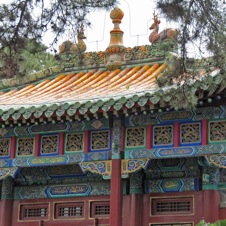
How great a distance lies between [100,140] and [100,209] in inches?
56.0

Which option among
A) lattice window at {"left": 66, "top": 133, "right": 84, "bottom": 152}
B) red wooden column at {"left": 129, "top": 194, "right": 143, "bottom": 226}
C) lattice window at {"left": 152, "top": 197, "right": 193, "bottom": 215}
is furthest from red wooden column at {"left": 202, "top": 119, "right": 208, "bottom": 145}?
lattice window at {"left": 66, "top": 133, "right": 84, "bottom": 152}

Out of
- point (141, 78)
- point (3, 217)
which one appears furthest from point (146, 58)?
point (3, 217)

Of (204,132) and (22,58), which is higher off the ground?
(22,58)

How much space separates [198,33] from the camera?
36.4ft

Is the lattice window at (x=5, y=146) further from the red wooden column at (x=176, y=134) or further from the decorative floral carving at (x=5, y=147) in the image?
the red wooden column at (x=176, y=134)

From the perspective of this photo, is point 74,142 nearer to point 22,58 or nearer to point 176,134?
point 176,134

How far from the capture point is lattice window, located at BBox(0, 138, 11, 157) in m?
16.6

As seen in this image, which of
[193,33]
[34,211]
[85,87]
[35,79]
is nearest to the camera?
[193,33]

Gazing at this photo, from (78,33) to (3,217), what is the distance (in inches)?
249

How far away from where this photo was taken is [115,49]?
18266mm

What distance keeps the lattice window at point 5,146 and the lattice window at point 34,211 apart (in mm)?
1172

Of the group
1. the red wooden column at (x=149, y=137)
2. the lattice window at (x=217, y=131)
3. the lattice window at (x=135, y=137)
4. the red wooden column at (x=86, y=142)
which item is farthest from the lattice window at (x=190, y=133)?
the red wooden column at (x=86, y=142)

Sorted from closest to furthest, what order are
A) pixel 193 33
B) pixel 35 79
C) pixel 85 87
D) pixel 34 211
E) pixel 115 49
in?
pixel 193 33 → pixel 34 211 → pixel 85 87 → pixel 115 49 → pixel 35 79

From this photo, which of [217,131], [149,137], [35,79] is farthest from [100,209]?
[35,79]
